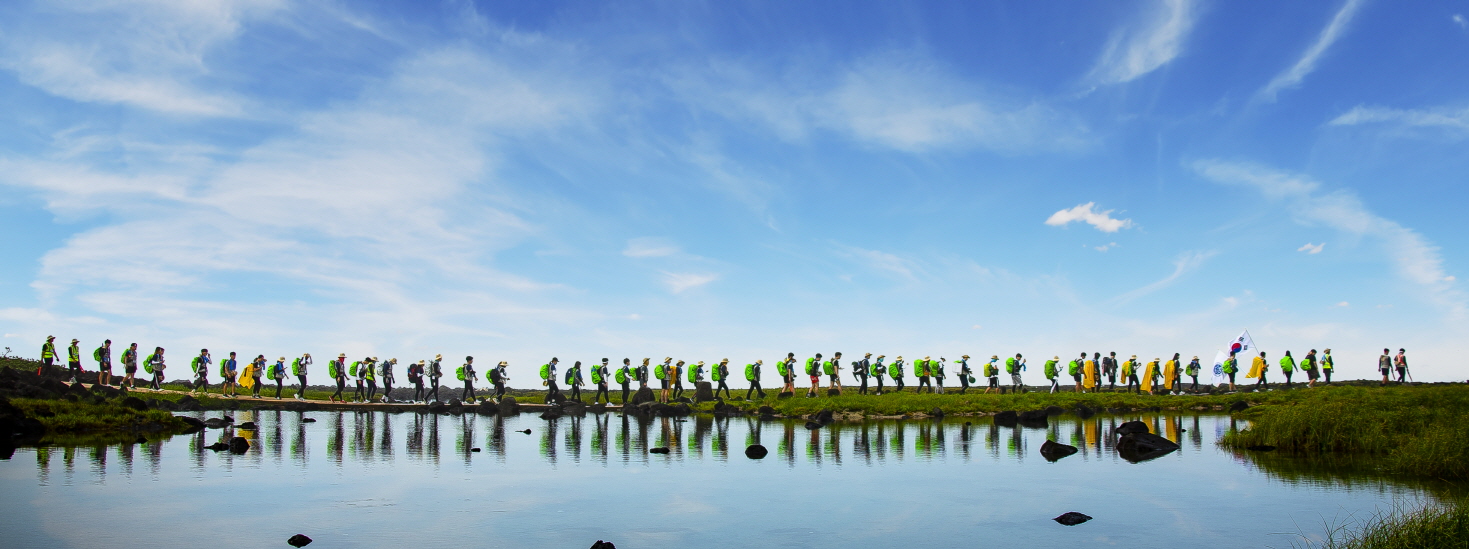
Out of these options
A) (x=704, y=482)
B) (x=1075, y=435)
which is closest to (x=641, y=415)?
(x=1075, y=435)

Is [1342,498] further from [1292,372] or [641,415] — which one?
[1292,372]

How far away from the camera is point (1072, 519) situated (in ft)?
47.5

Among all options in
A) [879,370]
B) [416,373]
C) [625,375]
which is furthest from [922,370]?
[416,373]

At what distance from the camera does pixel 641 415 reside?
45344 millimetres

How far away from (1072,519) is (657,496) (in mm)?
7501

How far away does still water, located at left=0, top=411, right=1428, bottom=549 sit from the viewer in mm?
13383

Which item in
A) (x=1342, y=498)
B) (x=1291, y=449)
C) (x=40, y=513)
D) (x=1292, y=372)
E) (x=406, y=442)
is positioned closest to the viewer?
(x=40, y=513)

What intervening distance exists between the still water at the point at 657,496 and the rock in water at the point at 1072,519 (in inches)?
7.9

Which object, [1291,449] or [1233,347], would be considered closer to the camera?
[1291,449]

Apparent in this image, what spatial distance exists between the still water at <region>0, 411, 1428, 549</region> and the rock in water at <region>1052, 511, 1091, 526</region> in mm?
199

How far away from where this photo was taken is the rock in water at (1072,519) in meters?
14.4

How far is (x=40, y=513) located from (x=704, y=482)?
11.5 metres

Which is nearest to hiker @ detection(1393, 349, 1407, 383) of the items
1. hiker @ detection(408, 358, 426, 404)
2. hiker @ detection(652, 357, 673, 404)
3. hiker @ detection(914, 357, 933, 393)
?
hiker @ detection(914, 357, 933, 393)

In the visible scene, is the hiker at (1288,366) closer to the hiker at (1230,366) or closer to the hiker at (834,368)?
the hiker at (1230,366)
